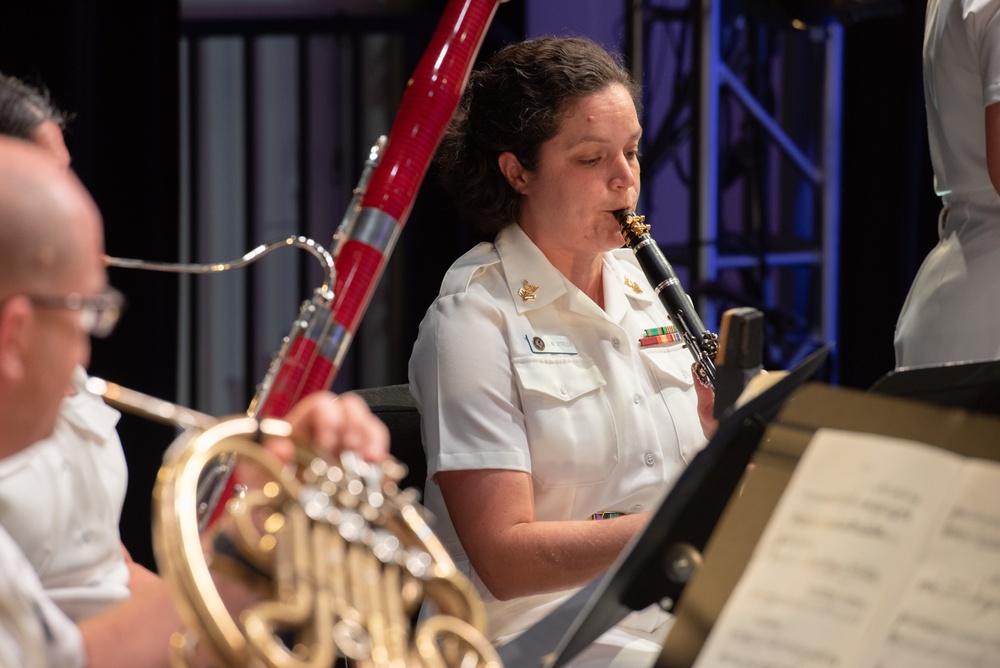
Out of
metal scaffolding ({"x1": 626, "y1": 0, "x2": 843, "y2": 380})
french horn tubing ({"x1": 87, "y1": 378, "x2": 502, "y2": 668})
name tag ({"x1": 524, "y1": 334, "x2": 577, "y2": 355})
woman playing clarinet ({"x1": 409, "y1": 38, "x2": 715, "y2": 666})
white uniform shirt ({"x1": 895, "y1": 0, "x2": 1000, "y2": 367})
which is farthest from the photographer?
metal scaffolding ({"x1": 626, "y1": 0, "x2": 843, "y2": 380})

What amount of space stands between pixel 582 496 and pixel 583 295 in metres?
0.32

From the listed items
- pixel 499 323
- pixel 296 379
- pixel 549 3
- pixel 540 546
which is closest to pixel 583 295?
pixel 499 323

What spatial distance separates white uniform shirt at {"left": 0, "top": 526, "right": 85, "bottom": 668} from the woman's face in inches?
42.8

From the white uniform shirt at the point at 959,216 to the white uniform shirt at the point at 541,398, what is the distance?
1.55ft

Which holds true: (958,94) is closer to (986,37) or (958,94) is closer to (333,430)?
(986,37)

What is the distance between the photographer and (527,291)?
1797 millimetres

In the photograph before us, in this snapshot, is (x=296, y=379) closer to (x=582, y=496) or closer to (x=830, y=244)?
(x=582, y=496)

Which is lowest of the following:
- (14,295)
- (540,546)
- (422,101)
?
(540,546)

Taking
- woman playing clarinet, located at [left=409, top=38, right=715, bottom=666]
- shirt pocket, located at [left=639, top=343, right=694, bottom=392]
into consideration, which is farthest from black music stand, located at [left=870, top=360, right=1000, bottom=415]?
shirt pocket, located at [left=639, top=343, right=694, bottom=392]

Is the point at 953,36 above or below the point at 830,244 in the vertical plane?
above

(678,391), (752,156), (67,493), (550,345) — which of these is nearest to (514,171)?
(550,345)

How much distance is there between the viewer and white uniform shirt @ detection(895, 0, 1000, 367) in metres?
1.97

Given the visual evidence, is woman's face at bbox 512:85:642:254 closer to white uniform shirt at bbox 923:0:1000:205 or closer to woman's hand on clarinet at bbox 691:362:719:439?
woman's hand on clarinet at bbox 691:362:719:439

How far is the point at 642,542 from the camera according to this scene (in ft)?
3.11
